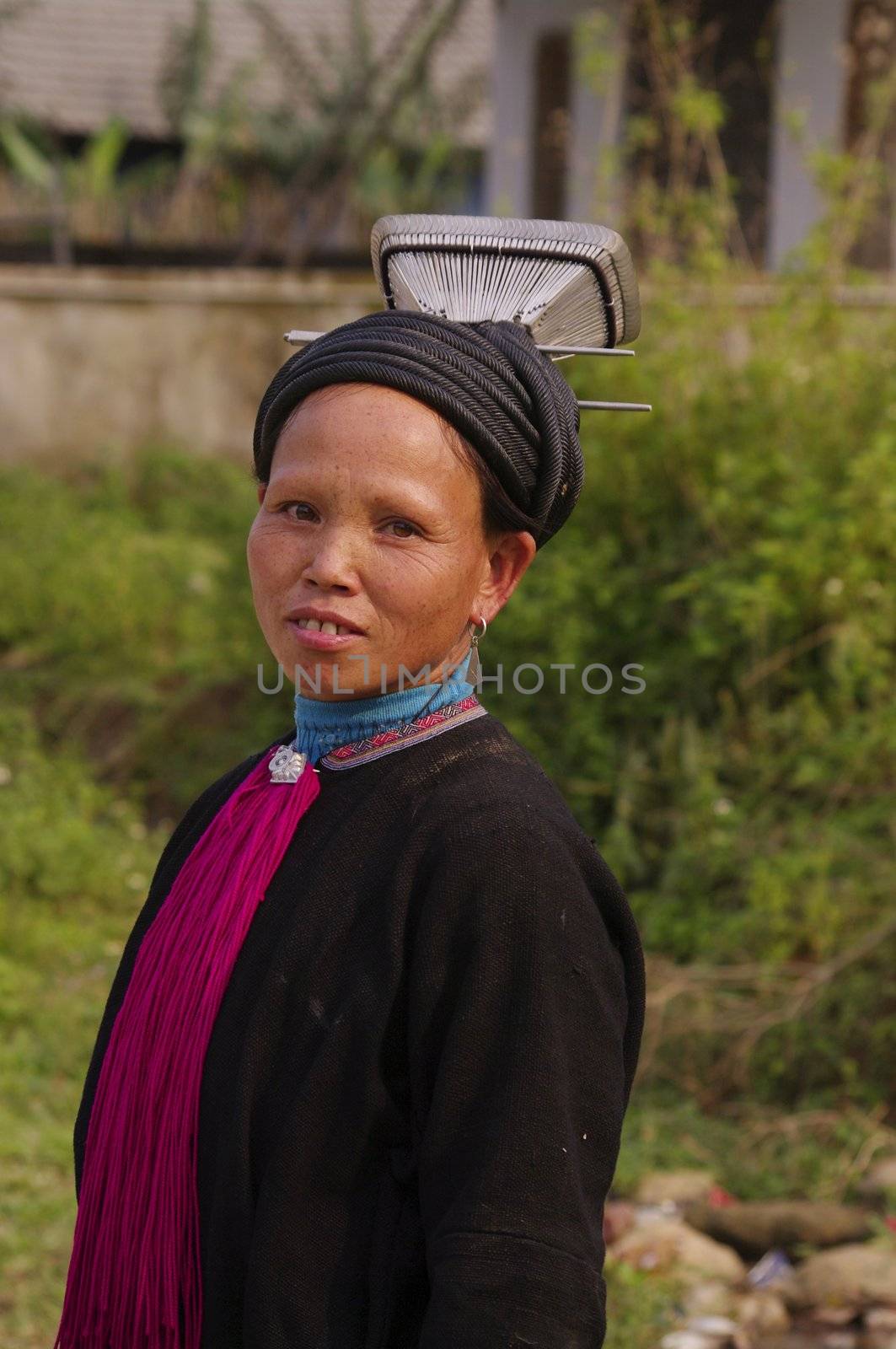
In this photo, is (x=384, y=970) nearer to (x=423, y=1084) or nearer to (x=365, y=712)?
(x=423, y=1084)

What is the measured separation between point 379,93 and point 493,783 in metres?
14.8

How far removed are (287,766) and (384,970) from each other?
271 millimetres

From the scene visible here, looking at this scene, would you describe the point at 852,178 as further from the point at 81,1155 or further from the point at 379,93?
the point at 379,93

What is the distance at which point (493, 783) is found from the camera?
1435 mm

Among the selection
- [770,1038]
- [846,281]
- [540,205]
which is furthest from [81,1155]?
[540,205]

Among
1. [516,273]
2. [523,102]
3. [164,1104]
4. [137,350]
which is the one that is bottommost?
[164,1104]

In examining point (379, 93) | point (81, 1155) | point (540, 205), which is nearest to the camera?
point (81, 1155)

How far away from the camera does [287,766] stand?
5.07 feet

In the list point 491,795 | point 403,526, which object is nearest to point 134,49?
point 403,526

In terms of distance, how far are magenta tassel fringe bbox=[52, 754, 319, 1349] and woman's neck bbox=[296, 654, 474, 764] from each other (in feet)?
0.13

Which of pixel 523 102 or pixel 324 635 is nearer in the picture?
pixel 324 635

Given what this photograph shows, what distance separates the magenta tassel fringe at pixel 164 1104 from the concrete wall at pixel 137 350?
8.43 m

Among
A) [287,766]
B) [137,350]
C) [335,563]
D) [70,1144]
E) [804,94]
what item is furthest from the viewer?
[137,350]

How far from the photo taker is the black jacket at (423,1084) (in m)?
1.28
